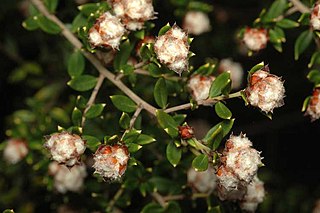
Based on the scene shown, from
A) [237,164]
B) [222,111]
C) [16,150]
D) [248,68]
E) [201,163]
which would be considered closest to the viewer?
[237,164]

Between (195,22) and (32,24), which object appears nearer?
(32,24)

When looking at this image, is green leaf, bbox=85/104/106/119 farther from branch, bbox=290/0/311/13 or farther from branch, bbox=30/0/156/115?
branch, bbox=290/0/311/13

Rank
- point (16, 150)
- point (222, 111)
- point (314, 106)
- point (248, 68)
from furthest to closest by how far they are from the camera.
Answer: point (248, 68)
point (16, 150)
point (314, 106)
point (222, 111)

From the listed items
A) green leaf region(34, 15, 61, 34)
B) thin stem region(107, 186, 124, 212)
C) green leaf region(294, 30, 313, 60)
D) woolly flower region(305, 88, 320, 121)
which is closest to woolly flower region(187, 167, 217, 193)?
thin stem region(107, 186, 124, 212)

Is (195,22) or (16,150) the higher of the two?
(195,22)

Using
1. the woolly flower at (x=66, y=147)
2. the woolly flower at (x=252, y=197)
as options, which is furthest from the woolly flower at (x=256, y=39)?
the woolly flower at (x=66, y=147)

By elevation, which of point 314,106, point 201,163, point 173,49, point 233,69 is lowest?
point 233,69

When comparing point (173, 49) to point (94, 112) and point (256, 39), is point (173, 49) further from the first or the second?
point (256, 39)

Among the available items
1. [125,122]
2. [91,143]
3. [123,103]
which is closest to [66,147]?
[91,143]
